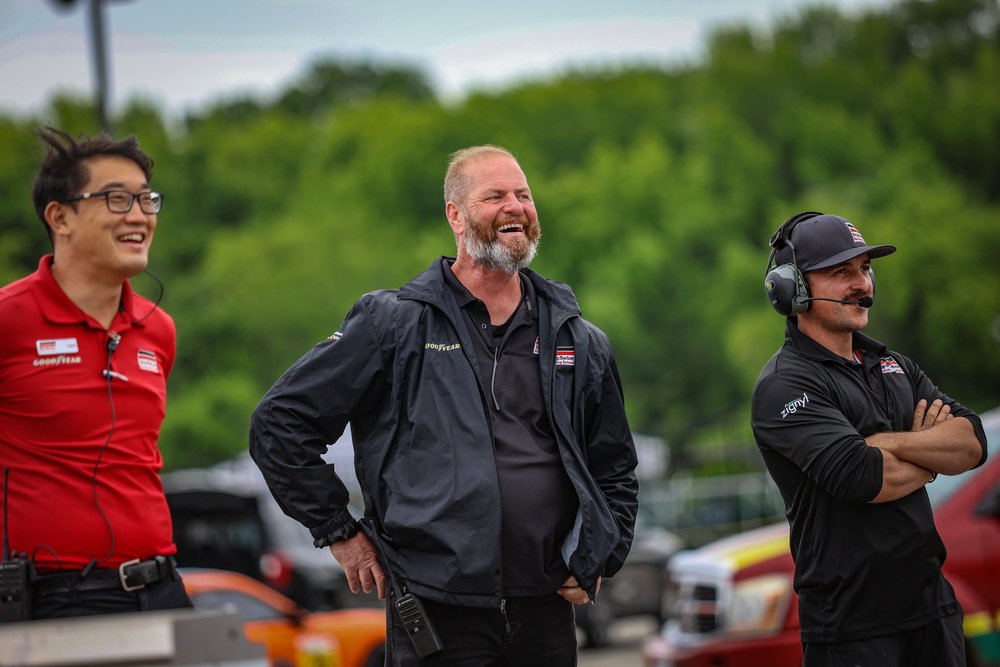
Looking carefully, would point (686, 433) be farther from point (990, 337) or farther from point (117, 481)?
point (117, 481)

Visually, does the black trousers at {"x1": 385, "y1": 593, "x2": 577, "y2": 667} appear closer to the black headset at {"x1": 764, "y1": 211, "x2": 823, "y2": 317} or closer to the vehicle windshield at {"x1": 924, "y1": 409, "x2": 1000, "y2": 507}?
the black headset at {"x1": 764, "y1": 211, "x2": 823, "y2": 317}

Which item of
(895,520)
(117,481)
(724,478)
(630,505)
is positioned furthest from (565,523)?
(724,478)

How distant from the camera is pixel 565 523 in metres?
4.41

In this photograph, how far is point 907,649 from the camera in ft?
14.7

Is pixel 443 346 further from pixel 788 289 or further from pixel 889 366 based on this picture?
pixel 889 366

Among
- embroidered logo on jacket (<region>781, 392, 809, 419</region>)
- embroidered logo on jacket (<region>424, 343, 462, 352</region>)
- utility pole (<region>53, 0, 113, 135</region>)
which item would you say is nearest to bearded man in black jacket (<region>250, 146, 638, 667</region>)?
embroidered logo on jacket (<region>424, 343, 462, 352</region>)

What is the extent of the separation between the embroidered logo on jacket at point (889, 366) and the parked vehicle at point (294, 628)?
261 inches

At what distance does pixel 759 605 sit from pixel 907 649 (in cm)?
336

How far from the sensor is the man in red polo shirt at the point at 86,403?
4.48 meters

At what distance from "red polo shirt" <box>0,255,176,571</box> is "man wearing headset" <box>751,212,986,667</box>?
221 centimetres

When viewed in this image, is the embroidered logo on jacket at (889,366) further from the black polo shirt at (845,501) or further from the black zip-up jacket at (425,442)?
the black zip-up jacket at (425,442)

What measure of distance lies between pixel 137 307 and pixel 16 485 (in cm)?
85

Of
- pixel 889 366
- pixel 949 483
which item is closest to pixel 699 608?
pixel 949 483

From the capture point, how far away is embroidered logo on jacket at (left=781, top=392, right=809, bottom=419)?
15.0ft
